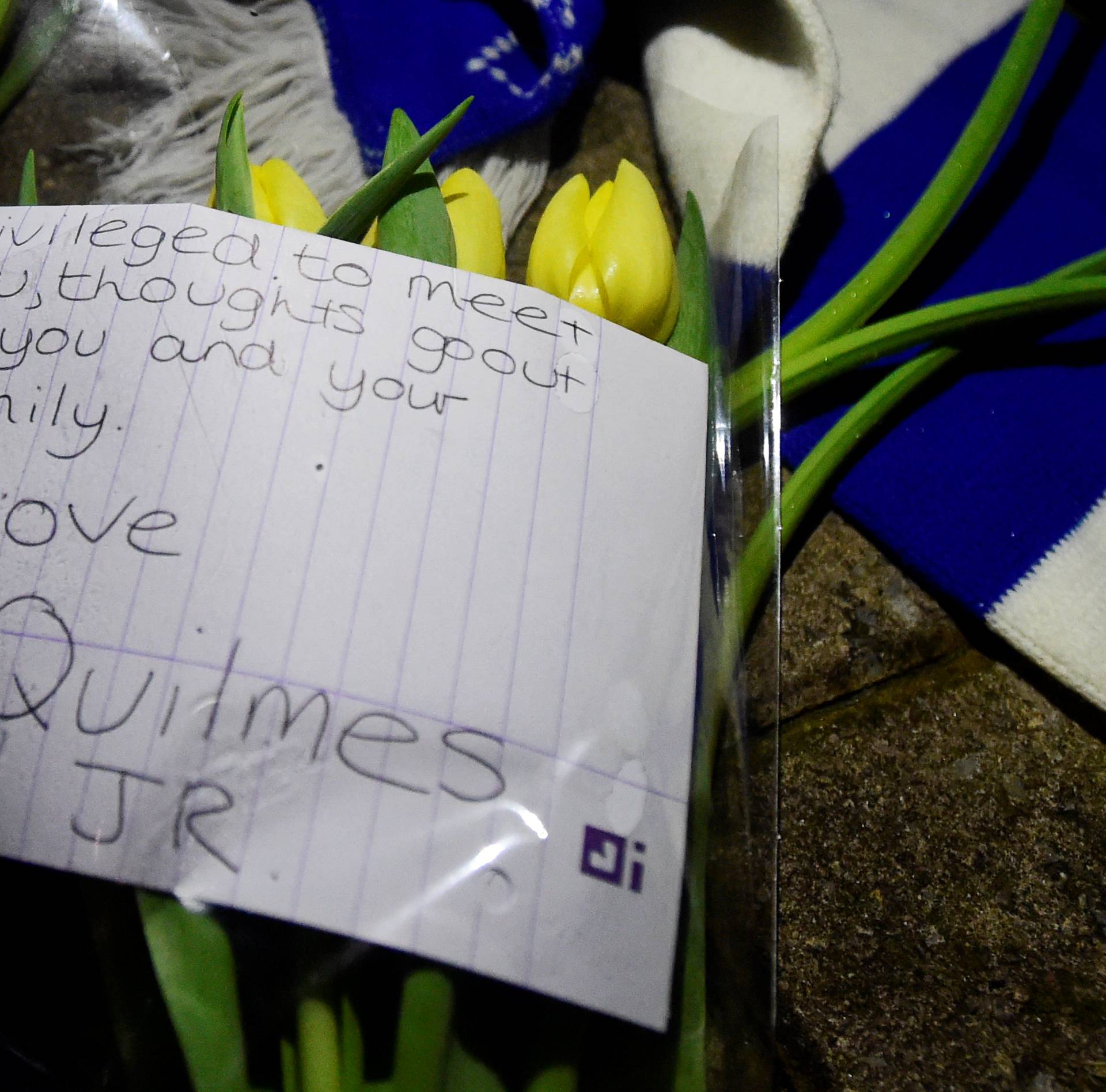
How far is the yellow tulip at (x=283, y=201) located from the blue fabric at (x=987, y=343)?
27cm

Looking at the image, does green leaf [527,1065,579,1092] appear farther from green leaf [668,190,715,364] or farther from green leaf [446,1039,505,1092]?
green leaf [668,190,715,364]

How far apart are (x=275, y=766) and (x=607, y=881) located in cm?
11

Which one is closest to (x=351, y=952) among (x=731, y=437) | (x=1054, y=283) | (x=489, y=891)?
A: (x=489, y=891)

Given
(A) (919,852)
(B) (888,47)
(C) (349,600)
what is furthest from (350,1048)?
(B) (888,47)

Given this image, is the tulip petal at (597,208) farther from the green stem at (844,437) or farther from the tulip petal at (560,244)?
the green stem at (844,437)

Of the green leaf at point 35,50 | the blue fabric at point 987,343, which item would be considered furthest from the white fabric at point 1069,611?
the green leaf at point 35,50

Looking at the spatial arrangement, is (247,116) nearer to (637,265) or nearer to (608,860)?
(637,265)

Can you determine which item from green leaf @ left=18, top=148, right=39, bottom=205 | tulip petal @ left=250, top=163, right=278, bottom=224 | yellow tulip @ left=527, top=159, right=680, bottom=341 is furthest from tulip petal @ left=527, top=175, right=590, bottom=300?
green leaf @ left=18, top=148, right=39, bottom=205

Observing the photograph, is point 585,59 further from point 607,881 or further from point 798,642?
point 607,881

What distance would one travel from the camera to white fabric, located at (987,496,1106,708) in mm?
416

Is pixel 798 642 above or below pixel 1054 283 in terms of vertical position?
below

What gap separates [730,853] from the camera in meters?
0.31

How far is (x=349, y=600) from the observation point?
0.87ft

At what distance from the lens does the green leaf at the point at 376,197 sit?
34cm
